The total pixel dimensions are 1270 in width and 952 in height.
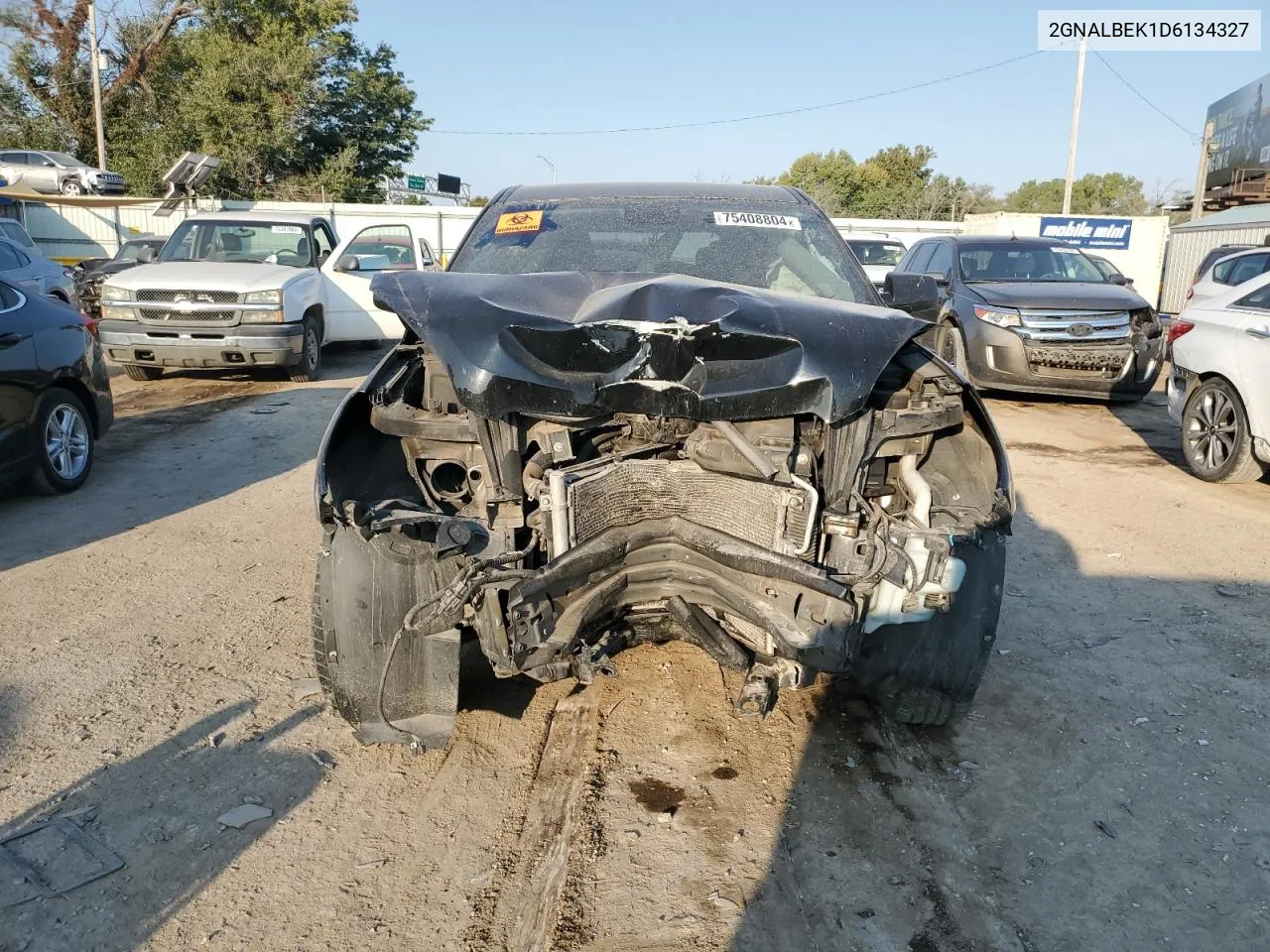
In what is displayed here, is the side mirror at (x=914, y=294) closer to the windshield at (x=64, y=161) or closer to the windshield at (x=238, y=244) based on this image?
the windshield at (x=238, y=244)

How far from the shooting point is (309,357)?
1088 centimetres

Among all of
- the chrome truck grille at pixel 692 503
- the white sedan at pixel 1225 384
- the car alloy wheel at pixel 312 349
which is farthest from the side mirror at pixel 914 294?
the car alloy wheel at pixel 312 349

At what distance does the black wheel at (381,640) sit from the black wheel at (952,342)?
8.03 m

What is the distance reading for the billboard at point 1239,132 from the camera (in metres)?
35.5

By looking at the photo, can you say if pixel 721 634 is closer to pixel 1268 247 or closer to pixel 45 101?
pixel 1268 247

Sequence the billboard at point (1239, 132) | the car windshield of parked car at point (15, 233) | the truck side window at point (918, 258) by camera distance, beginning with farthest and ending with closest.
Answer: the billboard at point (1239, 132), the car windshield of parked car at point (15, 233), the truck side window at point (918, 258)

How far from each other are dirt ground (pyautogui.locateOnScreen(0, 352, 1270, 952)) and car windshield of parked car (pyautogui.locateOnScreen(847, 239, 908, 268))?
10.6 m

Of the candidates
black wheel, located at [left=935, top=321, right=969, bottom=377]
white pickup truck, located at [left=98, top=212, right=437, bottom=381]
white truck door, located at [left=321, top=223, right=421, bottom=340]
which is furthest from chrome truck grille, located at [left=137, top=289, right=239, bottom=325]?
black wheel, located at [left=935, top=321, right=969, bottom=377]

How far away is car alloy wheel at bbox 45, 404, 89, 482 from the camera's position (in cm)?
613

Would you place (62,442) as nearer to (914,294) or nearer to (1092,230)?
(914,294)

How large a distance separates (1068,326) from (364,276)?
26.6 ft

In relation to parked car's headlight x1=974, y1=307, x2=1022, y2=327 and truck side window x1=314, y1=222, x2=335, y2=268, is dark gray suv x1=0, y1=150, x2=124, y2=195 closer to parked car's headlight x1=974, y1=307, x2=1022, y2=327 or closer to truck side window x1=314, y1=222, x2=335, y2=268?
truck side window x1=314, y1=222, x2=335, y2=268

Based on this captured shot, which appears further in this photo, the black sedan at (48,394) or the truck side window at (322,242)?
the truck side window at (322,242)

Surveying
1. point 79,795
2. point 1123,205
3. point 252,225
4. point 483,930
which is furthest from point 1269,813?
point 1123,205
